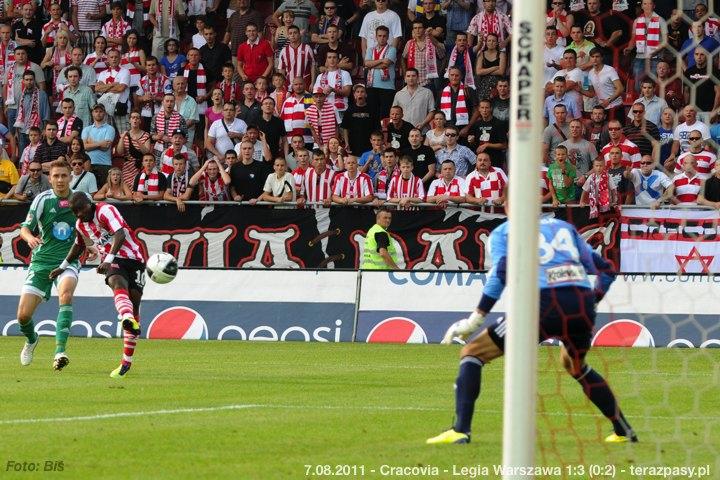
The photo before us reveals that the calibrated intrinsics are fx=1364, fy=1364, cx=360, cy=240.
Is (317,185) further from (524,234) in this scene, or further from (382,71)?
(524,234)

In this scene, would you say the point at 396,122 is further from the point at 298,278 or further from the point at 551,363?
the point at 551,363

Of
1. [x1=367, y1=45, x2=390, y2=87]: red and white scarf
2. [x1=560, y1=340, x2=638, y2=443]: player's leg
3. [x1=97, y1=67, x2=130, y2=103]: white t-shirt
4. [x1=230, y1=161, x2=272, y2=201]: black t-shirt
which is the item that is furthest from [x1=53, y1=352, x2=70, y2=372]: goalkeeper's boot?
[x1=97, y1=67, x2=130, y2=103]: white t-shirt

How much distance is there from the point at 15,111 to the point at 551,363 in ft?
50.2

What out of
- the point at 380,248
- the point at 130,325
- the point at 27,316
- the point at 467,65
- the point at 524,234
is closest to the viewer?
the point at 524,234

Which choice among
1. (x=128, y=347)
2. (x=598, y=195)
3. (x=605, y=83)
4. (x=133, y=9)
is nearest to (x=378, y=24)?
(x=133, y=9)

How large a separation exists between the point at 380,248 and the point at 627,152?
484cm

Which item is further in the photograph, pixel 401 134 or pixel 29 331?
pixel 401 134

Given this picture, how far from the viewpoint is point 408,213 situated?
2273 centimetres

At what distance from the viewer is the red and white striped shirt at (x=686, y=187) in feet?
53.1

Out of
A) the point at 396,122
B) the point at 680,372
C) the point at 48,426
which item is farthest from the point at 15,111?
the point at 48,426

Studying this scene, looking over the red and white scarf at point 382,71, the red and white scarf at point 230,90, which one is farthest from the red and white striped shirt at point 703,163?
the red and white scarf at point 230,90

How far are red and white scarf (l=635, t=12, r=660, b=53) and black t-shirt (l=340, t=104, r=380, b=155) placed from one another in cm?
→ 984

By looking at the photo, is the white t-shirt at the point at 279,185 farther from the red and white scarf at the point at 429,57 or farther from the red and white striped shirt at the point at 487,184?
the red and white scarf at the point at 429,57

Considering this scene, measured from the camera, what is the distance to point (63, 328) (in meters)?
15.5
